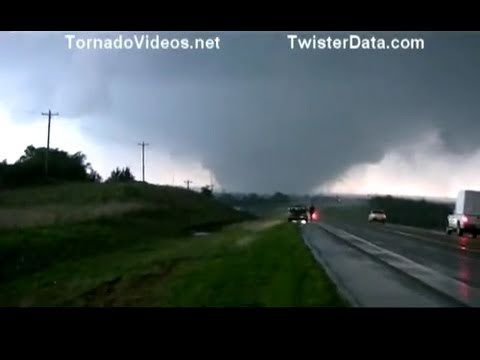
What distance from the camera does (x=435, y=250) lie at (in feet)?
28.8

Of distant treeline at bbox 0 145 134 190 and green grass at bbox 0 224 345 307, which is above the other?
distant treeline at bbox 0 145 134 190

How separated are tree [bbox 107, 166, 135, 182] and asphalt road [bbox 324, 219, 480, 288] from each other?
2842 millimetres

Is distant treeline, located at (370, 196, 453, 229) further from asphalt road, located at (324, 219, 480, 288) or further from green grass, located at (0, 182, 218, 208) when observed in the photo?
green grass, located at (0, 182, 218, 208)

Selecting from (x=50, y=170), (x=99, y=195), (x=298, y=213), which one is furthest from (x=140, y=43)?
(x=298, y=213)

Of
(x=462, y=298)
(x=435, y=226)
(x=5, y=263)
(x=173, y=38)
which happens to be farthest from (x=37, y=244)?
(x=435, y=226)

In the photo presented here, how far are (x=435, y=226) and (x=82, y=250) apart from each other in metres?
4.39

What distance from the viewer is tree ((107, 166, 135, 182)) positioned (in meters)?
7.01

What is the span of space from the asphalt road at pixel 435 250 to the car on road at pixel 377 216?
1.73 feet

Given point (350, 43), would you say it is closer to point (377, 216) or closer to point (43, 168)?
point (377, 216)

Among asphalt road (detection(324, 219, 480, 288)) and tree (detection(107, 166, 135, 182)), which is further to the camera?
asphalt road (detection(324, 219, 480, 288))

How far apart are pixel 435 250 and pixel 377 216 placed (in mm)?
1010
